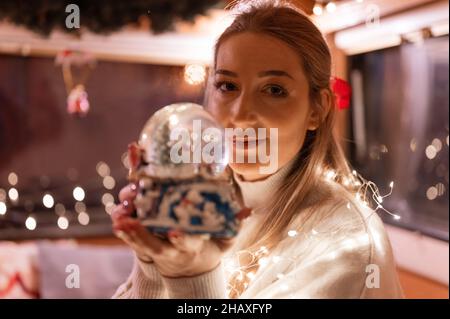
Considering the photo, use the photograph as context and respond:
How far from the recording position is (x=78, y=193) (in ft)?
8.95

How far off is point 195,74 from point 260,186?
0.34 metres

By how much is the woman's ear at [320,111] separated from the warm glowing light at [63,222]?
6.74 ft

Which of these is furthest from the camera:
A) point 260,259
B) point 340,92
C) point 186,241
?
point 340,92

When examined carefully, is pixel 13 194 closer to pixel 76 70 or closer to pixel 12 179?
pixel 12 179

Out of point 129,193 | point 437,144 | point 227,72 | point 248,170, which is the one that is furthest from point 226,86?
point 437,144

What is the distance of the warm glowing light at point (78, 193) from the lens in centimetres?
272

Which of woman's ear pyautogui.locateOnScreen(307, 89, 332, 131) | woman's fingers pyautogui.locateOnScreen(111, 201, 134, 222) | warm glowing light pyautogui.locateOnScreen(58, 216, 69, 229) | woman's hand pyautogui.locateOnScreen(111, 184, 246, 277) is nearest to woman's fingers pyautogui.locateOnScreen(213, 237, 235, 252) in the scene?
woman's hand pyautogui.locateOnScreen(111, 184, 246, 277)

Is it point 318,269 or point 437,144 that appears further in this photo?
point 437,144

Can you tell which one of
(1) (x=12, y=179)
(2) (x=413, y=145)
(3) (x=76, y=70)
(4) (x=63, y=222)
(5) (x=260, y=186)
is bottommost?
(4) (x=63, y=222)

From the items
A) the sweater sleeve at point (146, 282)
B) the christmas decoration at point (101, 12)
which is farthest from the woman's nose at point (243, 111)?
the christmas decoration at point (101, 12)

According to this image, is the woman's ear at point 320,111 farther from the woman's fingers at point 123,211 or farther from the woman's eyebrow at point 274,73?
the woman's fingers at point 123,211

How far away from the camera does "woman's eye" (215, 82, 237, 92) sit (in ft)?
2.58
